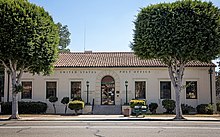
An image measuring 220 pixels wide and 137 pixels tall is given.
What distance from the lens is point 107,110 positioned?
30.6 metres

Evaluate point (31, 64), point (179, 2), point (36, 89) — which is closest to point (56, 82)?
point (36, 89)

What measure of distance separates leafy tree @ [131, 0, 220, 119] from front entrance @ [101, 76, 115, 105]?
32.7 ft

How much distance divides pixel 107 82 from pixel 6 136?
70.1 feet

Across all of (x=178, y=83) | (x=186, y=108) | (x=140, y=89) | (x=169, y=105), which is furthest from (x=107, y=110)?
(x=178, y=83)

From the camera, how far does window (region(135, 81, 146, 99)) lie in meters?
32.0

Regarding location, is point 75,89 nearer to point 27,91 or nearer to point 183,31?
point 27,91

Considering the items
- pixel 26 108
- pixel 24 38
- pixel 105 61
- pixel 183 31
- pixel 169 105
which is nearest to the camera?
pixel 24 38

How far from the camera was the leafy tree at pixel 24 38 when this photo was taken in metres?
21.3

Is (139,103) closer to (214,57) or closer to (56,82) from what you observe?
(214,57)

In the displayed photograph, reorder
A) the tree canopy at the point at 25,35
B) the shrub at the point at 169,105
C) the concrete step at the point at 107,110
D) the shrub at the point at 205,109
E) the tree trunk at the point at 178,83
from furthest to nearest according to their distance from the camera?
the concrete step at the point at 107,110 → the shrub at the point at 169,105 → the shrub at the point at 205,109 → the tree trunk at the point at 178,83 → the tree canopy at the point at 25,35

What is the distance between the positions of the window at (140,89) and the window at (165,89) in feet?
5.87

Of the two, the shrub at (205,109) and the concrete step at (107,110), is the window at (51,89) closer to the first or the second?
the concrete step at (107,110)

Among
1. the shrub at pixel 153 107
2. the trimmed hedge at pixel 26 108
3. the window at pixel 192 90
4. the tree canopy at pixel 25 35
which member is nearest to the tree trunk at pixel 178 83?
the shrub at pixel 153 107

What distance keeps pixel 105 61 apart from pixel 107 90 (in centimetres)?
327
